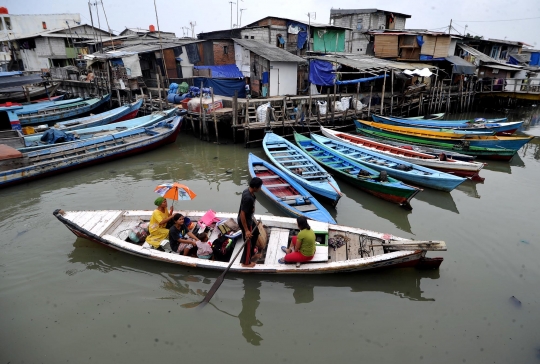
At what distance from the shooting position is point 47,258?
22.7ft

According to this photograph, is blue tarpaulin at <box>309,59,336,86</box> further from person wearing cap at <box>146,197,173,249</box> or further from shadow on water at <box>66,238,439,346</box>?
person wearing cap at <box>146,197,173,249</box>

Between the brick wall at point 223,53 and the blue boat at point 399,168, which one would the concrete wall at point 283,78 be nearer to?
the brick wall at point 223,53

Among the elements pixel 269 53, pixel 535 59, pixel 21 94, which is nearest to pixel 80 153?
pixel 269 53

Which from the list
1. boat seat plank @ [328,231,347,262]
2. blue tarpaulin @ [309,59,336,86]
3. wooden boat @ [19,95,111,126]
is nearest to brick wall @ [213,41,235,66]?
blue tarpaulin @ [309,59,336,86]

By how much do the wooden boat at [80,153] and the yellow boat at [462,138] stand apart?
11124 millimetres

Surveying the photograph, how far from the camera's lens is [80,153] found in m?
12.7

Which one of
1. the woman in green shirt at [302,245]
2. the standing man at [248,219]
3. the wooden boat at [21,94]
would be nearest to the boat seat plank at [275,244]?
the woman in green shirt at [302,245]

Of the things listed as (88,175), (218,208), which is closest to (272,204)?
(218,208)

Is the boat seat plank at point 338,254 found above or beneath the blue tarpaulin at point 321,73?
beneath

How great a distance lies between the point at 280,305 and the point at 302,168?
18.4ft

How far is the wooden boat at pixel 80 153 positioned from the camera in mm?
10617

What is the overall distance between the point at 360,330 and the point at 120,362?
3.84 m

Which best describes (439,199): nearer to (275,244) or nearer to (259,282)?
(275,244)

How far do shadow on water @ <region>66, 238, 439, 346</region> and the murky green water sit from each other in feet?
0.07
